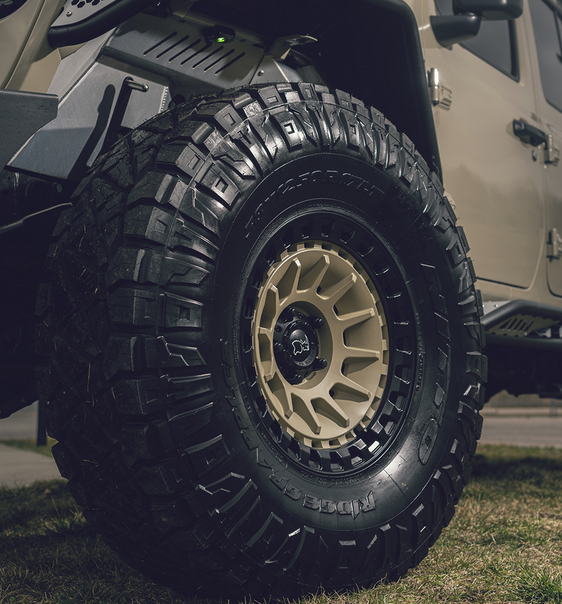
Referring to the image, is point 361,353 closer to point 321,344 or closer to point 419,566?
point 321,344

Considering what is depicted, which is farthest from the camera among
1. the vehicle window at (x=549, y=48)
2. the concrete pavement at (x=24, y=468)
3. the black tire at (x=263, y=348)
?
the concrete pavement at (x=24, y=468)

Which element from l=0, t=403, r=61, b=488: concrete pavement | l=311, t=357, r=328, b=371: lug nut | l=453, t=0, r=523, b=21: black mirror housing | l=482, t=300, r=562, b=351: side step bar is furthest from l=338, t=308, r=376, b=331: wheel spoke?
l=0, t=403, r=61, b=488: concrete pavement

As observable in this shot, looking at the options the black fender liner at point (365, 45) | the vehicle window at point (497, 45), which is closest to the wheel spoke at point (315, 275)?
the black fender liner at point (365, 45)

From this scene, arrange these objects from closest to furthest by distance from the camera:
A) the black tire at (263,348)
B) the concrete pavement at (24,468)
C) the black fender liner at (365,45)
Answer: the black tire at (263,348) → the black fender liner at (365,45) → the concrete pavement at (24,468)

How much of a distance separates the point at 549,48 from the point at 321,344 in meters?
Answer: 2.75

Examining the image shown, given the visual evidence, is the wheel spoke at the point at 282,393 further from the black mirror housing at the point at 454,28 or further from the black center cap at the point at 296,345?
the black mirror housing at the point at 454,28

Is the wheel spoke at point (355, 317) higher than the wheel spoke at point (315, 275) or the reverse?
the reverse

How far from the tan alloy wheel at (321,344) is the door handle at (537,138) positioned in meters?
1.62

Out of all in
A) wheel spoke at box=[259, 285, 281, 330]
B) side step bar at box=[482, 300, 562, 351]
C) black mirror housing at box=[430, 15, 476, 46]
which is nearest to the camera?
wheel spoke at box=[259, 285, 281, 330]

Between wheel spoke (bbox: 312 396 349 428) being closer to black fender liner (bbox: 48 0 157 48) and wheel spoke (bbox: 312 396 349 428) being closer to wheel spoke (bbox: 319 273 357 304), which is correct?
wheel spoke (bbox: 319 273 357 304)

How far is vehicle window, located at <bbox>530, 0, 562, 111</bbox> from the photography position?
3.53 meters

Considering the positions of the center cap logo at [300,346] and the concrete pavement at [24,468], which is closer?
the center cap logo at [300,346]

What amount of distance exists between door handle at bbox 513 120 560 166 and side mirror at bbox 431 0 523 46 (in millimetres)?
610

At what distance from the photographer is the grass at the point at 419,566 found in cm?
158
